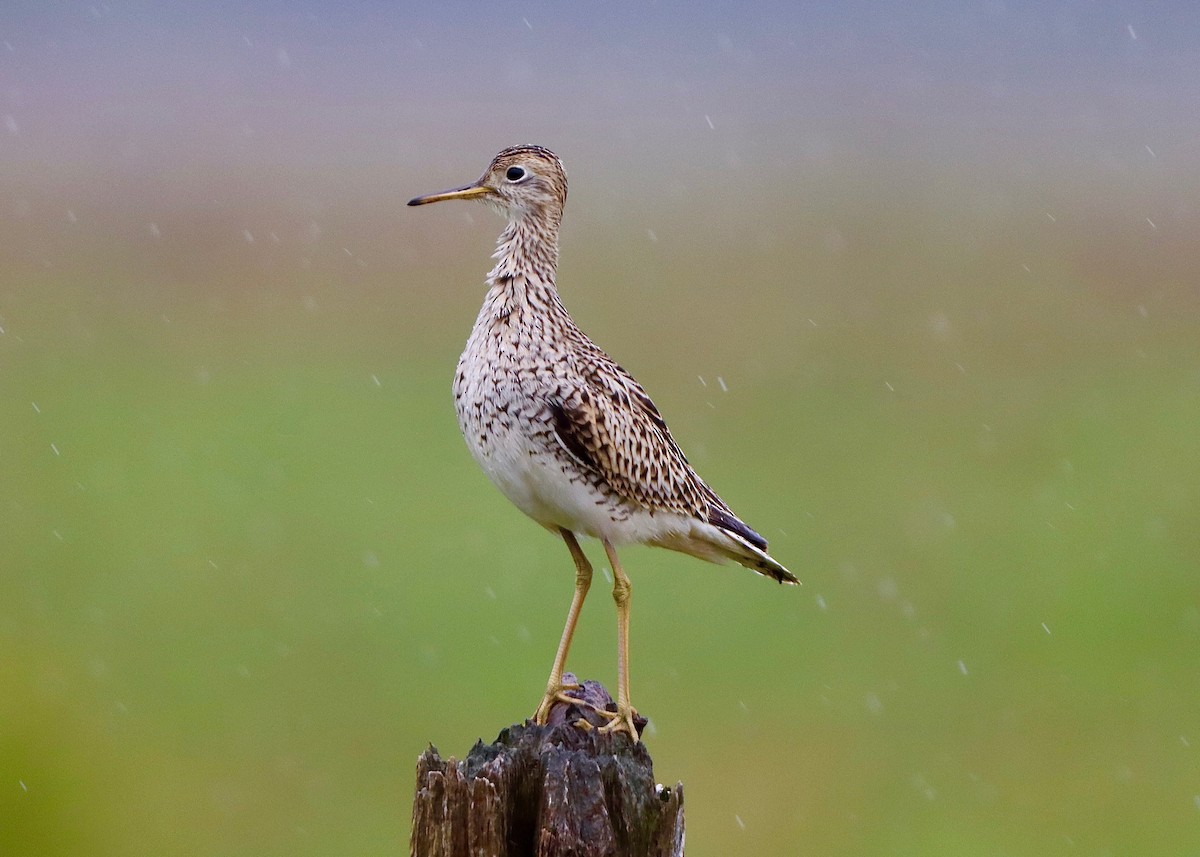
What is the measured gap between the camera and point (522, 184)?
8367 mm

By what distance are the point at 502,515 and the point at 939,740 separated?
8128 millimetres

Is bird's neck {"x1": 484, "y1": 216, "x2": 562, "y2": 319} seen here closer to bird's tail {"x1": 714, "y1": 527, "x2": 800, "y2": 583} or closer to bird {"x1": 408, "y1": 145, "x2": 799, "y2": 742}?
bird {"x1": 408, "y1": 145, "x2": 799, "y2": 742}

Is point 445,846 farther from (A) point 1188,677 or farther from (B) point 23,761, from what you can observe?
(A) point 1188,677

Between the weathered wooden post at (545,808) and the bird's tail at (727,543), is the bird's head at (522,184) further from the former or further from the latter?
the weathered wooden post at (545,808)

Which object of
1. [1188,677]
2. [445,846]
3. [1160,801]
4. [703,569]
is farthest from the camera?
[703,569]

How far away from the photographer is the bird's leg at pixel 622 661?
24.4 feet

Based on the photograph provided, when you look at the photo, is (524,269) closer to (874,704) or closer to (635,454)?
(635,454)

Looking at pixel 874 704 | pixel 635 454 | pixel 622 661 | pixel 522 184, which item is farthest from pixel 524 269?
pixel 874 704

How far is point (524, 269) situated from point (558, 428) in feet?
3.11

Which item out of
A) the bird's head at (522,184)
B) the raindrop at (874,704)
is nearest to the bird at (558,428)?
the bird's head at (522,184)

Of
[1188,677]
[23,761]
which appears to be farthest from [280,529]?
[1188,677]

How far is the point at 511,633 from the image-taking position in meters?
20.5

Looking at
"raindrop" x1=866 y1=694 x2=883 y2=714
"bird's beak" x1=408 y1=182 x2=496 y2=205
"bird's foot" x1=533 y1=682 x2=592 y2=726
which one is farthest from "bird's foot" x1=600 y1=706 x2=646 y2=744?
"raindrop" x1=866 y1=694 x2=883 y2=714

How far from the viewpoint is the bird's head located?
27.3 feet
